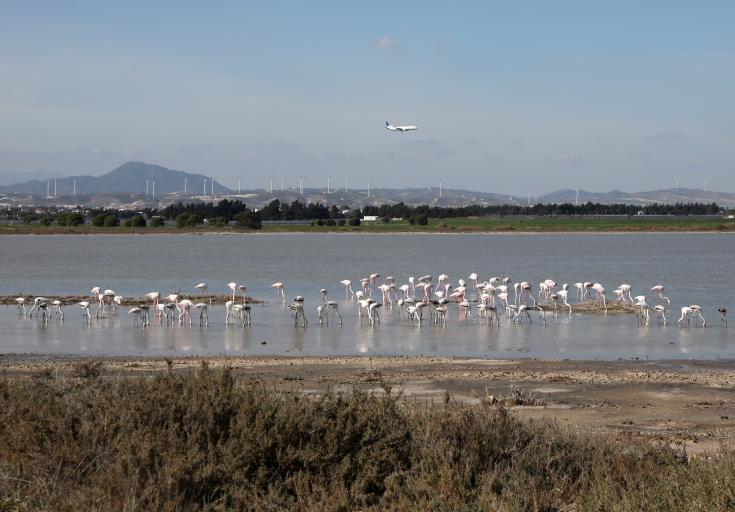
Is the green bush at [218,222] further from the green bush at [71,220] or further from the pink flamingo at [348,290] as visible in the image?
the pink flamingo at [348,290]

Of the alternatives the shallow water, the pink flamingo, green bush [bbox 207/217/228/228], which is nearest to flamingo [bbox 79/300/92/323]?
the shallow water

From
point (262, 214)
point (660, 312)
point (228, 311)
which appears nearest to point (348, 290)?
point (228, 311)

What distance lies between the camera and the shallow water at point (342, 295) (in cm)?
2328

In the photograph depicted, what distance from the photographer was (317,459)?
7.57 m

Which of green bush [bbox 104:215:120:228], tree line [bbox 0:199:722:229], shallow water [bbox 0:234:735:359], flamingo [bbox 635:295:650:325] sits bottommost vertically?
shallow water [bbox 0:234:735:359]

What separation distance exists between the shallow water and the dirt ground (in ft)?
6.67

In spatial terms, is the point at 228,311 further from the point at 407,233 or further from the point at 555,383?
the point at 407,233

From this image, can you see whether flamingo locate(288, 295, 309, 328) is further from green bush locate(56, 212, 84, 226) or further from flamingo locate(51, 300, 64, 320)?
green bush locate(56, 212, 84, 226)

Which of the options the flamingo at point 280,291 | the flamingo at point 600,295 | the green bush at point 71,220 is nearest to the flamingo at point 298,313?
the flamingo at point 280,291

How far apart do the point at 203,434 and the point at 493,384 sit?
965cm

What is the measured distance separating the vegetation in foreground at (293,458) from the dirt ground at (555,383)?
2679 mm

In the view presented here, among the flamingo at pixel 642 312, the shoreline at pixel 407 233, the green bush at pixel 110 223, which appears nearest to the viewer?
the flamingo at pixel 642 312

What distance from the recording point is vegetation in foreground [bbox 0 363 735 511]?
22.5 ft

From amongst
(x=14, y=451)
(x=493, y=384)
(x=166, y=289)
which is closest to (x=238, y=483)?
(x=14, y=451)
